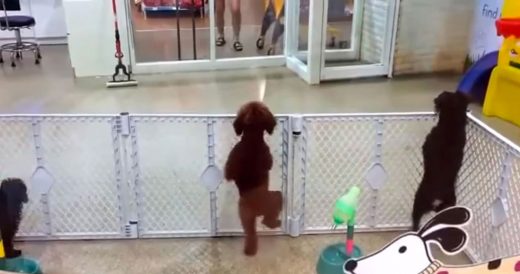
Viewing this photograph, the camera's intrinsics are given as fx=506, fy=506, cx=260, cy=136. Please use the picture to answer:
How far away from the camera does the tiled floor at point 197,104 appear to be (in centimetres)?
214

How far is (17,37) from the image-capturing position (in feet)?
19.3

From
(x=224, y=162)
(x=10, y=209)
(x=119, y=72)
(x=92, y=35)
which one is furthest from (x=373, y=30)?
(x=10, y=209)

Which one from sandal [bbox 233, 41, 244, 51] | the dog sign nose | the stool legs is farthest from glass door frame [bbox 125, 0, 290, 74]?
the dog sign nose

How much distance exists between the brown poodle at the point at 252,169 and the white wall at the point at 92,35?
3.39 metres

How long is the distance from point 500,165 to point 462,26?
3.67 m

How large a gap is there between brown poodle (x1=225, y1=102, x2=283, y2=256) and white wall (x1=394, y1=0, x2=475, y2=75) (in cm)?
347

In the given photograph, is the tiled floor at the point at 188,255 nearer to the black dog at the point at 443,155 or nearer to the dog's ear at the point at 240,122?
the black dog at the point at 443,155

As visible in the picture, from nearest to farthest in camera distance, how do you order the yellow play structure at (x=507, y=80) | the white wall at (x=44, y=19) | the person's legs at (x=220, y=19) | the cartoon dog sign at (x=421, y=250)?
the cartoon dog sign at (x=421, y=250) < the yellow play structure at (x=507, y=80) < the person's legs at (x=220, y=19) < the white wall at (x=44, y=19)

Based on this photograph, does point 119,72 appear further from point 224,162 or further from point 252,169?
point 252,169

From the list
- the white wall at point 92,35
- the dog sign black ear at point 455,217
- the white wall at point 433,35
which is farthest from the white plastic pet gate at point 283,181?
the white wall at point 433,35

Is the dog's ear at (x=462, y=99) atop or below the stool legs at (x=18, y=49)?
atop

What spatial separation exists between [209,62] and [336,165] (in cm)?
303

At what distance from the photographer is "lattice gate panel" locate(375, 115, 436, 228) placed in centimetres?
224

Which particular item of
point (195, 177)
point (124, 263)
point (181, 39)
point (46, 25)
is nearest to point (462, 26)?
point (181, 39)
